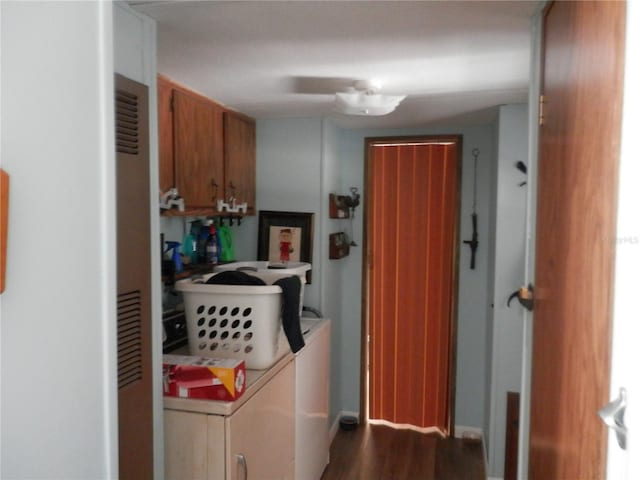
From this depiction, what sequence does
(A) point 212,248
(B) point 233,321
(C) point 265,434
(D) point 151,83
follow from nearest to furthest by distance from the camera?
1. (D) point 151,83
2. (C) point 265,434
3. (B) point 233,321
4. (A) point 212,248

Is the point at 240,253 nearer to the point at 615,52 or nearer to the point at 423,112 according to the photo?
the point at 423,112

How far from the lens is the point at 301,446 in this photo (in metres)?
2.70

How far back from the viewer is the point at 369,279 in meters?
3.86

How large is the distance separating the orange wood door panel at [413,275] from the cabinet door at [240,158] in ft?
3.09

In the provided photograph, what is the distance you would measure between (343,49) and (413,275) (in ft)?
7.18

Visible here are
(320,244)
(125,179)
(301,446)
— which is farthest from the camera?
(320,244)

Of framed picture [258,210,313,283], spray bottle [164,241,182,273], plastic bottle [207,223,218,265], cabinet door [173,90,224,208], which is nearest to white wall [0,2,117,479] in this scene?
cabinet door [173,90,224,208]

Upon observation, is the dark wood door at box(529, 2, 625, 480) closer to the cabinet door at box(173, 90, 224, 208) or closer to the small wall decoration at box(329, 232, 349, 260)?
the cabinet door at box(173, 90, 224, 208)

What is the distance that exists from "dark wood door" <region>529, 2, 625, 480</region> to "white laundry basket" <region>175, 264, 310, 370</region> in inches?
45.8

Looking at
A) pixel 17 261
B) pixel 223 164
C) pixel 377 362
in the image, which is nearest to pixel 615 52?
pixel 17 261

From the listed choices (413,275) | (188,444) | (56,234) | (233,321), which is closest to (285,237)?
(413,275)

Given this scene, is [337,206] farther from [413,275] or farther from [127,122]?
[127,122]

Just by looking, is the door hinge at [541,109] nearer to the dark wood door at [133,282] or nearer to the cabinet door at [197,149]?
the dark wood door at [133,282]

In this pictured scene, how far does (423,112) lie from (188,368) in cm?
211
